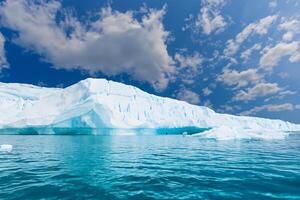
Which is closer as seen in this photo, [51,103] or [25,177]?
[25,177]

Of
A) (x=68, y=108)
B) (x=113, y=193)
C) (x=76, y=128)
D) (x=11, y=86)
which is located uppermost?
(x=11, y=86)

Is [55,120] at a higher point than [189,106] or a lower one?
lower

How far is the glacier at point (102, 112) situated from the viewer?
6000cm

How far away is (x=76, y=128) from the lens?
A: 6144cm

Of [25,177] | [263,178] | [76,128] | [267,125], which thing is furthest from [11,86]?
[267,125]

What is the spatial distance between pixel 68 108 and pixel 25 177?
57.7 m

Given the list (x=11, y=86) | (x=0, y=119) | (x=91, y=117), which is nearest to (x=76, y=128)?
(x=91, y=117)

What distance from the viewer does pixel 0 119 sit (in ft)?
212

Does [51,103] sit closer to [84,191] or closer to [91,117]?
[91,117]

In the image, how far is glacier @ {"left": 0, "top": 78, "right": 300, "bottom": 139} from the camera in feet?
197

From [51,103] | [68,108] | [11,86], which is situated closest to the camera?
[68,108]

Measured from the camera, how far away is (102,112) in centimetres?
6128

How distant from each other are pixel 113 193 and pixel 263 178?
5846 millimetres

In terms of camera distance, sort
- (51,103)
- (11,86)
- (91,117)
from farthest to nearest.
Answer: (11,86), (51,103), (91,117)
